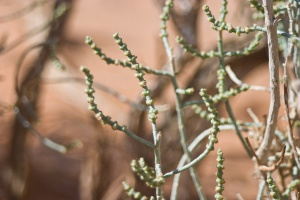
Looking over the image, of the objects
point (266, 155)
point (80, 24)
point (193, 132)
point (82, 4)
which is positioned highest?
point (82, 4)

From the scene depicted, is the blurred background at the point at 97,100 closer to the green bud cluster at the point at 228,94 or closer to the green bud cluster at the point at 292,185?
the green bud cluster at the point at 228,94

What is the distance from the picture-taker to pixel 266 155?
112 cm

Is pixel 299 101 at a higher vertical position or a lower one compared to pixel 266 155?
higher

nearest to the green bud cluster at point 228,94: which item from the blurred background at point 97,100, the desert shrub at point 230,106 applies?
the desert shrub at point 230,106

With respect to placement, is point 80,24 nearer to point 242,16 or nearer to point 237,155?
point 237,155

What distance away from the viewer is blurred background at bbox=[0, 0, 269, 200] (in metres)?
2.41

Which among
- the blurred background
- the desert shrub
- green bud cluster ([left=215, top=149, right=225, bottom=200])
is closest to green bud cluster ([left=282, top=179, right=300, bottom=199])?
the desert shrub

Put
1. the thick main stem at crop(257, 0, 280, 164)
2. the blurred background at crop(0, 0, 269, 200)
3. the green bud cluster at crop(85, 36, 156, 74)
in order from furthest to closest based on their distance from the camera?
the blurred background at crop(0, 0, 269, 200) → the green bud cluster at crop(85, 36, 156, 74) → the thick main stem at crop(257, 0, 280, 164)

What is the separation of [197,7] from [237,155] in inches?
97.2

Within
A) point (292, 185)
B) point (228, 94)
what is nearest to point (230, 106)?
point (228, 94)

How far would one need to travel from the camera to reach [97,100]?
3910mm

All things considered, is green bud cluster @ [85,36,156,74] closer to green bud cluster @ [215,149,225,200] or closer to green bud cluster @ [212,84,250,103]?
green bud cluster @ [212,84,250,103]

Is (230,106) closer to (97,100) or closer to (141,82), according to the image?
(141,82)

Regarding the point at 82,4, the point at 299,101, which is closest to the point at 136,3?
the point at 82,4
